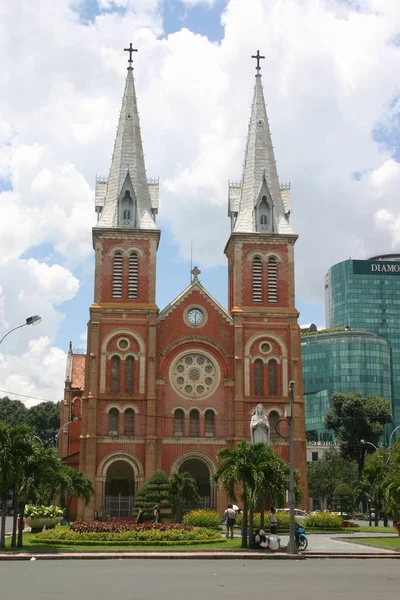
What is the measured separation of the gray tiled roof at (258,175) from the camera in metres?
64.6

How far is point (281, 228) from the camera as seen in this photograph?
211ft

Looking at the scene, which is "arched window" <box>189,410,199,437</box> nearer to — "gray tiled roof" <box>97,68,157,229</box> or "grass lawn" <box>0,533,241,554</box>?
"gray tiled roof" <box>97,68,157,229</box>

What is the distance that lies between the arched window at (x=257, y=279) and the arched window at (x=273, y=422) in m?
8.98

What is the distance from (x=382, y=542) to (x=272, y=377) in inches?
944

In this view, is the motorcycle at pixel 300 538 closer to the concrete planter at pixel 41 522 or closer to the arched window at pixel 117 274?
the concrete planter at pixel 41 522

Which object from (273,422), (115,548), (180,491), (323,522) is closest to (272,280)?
(273,422)

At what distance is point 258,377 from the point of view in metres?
60.8

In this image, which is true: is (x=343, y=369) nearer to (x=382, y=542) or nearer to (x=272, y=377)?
(x=272, y=377)

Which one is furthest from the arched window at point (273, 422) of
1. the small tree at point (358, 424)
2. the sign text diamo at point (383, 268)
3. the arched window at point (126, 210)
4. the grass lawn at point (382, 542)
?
the sign text diamo at point (383, 268)

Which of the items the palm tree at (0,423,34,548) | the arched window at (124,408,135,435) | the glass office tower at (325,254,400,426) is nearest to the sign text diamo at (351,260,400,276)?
the glass office tower at (325,254,400,426)
